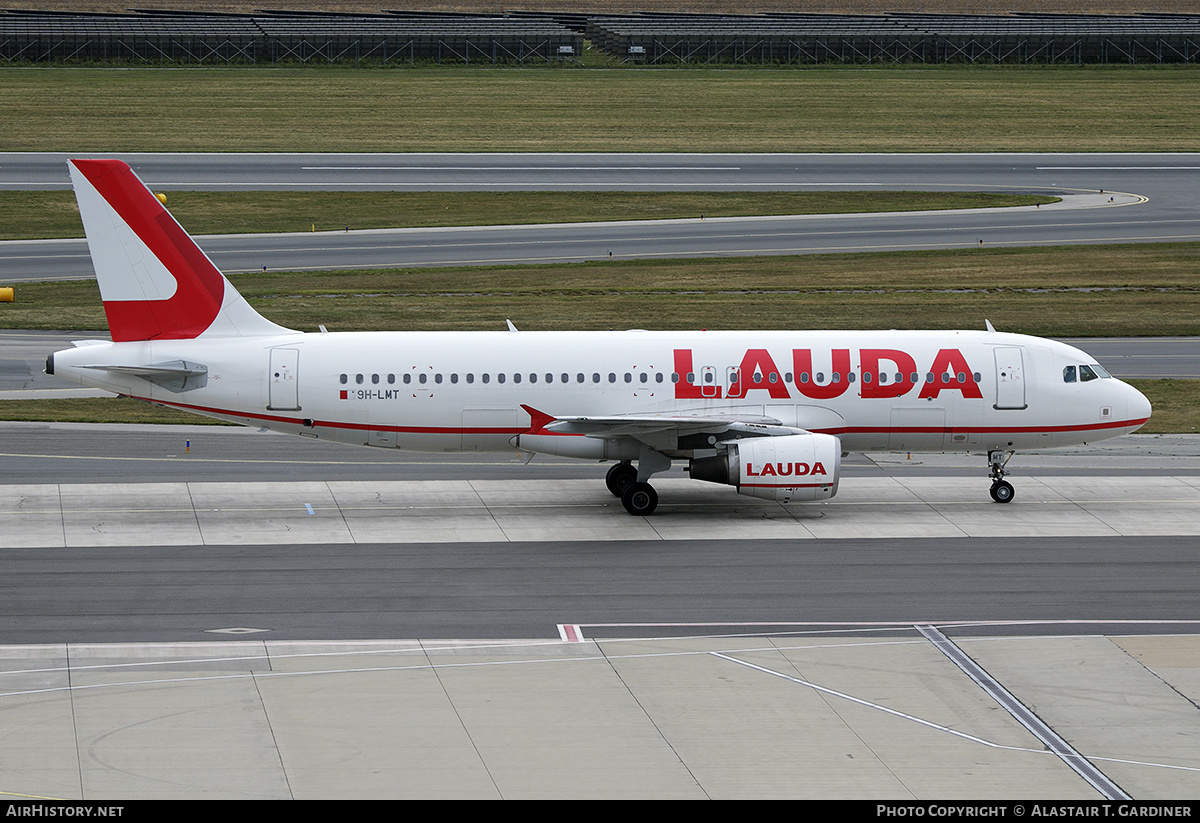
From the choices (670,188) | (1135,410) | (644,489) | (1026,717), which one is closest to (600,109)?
(670,188)

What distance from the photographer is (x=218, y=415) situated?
34250mm

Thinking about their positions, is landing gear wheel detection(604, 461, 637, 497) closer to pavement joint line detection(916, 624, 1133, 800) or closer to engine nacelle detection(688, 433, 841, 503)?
engine nacelle detection(688, 433, 841, 503)

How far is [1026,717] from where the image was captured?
874 inches

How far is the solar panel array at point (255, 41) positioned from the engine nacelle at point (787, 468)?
93.3 metres

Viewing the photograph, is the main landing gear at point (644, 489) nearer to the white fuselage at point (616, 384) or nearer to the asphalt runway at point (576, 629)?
the asphalt runway at point (576, 629)

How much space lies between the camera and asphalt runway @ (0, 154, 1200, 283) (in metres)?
68.8

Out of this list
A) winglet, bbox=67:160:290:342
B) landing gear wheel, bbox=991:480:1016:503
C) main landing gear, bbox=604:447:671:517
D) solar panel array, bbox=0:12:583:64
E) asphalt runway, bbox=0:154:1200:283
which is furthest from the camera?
solar panel array, bbox=0:12:583:64

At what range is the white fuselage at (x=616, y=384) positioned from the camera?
111 ft

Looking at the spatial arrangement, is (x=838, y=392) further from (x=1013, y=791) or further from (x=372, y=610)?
(x=1013, y=791)

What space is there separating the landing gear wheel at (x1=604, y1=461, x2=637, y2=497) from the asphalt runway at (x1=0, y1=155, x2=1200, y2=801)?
99 cm

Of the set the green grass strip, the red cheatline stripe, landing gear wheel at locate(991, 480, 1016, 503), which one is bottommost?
landing gear wheel at locate(991, 480, 1016, 503)

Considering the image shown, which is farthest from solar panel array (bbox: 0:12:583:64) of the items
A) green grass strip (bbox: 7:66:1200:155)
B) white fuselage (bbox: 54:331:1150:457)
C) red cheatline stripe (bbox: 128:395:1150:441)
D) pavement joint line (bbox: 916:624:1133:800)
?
pavement joint line (bbox: 916:624:1133:800)

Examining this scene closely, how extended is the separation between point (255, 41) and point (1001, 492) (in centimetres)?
9635

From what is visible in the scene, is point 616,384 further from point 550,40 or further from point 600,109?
point 550,40
